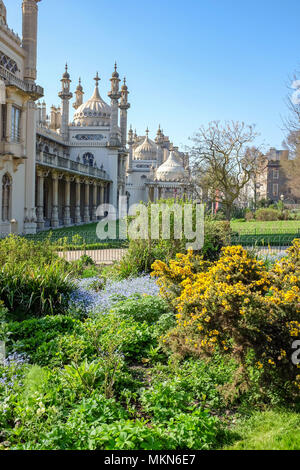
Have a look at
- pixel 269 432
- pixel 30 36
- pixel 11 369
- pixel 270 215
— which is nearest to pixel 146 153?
pixel 270 215

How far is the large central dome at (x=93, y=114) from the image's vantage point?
167 ft

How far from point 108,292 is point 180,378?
4104mm

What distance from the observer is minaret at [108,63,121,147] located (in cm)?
4769

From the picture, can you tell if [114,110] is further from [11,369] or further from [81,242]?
[11,369]

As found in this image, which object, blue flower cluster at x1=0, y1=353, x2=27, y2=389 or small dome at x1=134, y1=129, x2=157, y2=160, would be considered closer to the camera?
blue flower cluster at x1=0, y1=353, x2=27, y2=389

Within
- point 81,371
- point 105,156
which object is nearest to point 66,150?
point 105,156

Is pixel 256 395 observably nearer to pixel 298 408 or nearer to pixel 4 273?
pixel 298 408

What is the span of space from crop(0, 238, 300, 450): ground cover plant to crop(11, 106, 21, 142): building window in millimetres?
17983

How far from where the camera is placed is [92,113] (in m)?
51.4

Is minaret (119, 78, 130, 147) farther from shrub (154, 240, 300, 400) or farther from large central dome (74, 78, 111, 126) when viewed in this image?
shrub (154, 240, 300, 400)

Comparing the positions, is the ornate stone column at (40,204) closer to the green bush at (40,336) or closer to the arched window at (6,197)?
the arched window at (6,197)

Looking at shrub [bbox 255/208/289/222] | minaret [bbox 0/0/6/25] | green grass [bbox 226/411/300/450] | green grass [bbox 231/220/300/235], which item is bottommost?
green grass [bbox 226/411/300/450]

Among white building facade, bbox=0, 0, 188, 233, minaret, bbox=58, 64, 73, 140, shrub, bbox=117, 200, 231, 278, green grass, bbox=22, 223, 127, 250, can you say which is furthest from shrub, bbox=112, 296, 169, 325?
minaret, bbox=58, 64, 73, 140

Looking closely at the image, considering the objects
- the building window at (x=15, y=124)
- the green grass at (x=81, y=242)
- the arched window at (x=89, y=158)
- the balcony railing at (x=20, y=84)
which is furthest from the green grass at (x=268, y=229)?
the arched window at (x=89, y=158)
